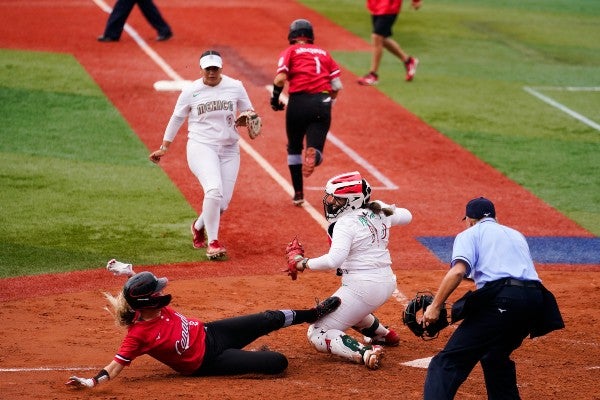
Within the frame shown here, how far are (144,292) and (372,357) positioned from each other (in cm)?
206

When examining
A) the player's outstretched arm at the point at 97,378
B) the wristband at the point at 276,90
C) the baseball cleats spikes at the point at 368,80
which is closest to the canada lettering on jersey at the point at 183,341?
the player's outstretched arm at the point at 97,378

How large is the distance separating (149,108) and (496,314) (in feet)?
37.8

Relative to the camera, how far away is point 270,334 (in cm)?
1051

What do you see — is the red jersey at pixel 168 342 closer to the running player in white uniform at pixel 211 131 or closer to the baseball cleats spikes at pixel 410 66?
the running player in white uniform at pixel 211 131

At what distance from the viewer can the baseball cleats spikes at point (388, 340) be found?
1010 centimetres

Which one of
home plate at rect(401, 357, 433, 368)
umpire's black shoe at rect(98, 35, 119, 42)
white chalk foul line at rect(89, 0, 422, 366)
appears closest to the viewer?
home plate at rect(401, 357, 433, 368)

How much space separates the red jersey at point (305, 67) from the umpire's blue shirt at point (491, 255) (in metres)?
6.26

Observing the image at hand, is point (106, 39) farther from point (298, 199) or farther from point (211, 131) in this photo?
point (211, 131)

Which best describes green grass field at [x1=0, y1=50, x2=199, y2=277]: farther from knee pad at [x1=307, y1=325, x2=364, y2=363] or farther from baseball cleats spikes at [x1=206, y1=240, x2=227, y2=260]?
knee pad at [x1=307, y1=325, x2=364, y2=363]

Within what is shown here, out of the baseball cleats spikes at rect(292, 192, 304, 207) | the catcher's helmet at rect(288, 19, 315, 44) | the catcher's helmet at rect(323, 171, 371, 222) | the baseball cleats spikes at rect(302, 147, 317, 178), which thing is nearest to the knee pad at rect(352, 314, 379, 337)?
the catcher's helmet at rect(323, 171, 371, 222)

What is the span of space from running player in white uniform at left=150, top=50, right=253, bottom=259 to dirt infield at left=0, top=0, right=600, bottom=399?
0.80 meters

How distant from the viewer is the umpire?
8.17 m

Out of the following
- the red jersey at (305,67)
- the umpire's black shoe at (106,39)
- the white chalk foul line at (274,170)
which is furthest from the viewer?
the umpire's black shoe at (106,39)

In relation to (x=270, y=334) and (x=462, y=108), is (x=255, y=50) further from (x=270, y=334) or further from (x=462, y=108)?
(x=270, y=334)
